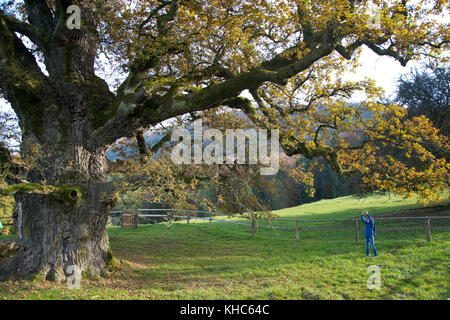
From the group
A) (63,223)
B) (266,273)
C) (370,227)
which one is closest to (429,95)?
(370,227)

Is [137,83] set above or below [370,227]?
above

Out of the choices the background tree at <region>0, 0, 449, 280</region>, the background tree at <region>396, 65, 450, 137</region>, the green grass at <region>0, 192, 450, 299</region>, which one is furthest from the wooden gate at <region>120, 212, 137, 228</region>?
the background tree at <region>396, 65, 450, 137</region>

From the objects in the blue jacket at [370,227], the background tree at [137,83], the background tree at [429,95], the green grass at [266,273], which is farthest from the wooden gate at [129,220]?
the background tree at [429,95]

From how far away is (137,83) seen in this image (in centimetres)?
969

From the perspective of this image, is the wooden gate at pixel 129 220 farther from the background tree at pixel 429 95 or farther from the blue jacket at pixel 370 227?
the background tree at pixel 429 95

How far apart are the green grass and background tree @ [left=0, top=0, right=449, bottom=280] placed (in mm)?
1270

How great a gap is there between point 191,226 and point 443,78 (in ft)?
58.7

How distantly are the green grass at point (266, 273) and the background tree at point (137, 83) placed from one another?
1.27 m

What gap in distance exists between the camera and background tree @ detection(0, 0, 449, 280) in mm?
8711

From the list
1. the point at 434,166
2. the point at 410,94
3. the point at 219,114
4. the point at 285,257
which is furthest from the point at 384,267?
the point at 410,94

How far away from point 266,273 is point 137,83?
22.5 ft

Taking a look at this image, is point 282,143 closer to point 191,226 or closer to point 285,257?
point 285,257

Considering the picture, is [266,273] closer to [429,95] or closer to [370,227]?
[370,227]

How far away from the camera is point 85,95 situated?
9.51 m
